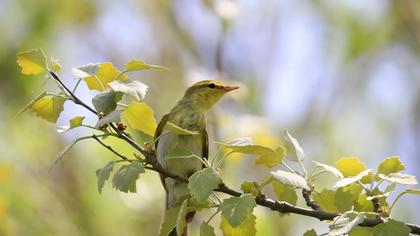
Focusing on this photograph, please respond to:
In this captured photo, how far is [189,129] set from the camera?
3.01m

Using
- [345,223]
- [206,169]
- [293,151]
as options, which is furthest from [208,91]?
[345,223]

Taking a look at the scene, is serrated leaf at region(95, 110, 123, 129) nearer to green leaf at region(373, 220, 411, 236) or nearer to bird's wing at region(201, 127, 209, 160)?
green leaf at region(373, 220, 411, 236)

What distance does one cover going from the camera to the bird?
2.76 metres

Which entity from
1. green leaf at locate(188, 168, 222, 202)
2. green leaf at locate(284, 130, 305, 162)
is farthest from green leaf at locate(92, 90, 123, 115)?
green leaf at locate(284, 130, 305, 162)

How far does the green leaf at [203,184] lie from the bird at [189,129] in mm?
782

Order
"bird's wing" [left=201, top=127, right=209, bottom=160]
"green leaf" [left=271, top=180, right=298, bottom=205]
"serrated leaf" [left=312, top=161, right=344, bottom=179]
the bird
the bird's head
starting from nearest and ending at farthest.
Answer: "serrated leaf" [left=312, top=161, right=344, bottom=179], "green leaf" [left=271, top=180, right=298, bottom=205], the bird, "bird's wing" [left=201, top=127, right=209, bottom=160], the bird's head

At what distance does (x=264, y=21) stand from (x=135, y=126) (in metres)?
4.07

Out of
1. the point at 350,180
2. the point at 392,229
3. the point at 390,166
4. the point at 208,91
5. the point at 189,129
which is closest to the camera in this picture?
the point at 392,229

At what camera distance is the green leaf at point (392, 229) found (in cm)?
167

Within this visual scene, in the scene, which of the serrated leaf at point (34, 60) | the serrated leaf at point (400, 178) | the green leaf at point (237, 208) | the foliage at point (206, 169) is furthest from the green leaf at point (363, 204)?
the serrated leaf at point (34, 60)

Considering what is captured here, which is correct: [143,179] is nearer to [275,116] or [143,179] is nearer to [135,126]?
[275,116]

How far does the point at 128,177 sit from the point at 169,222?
0.74 feet

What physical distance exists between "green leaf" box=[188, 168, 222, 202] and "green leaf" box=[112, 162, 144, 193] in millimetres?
149

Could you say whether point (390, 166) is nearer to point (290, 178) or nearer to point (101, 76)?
point (290, 178)
